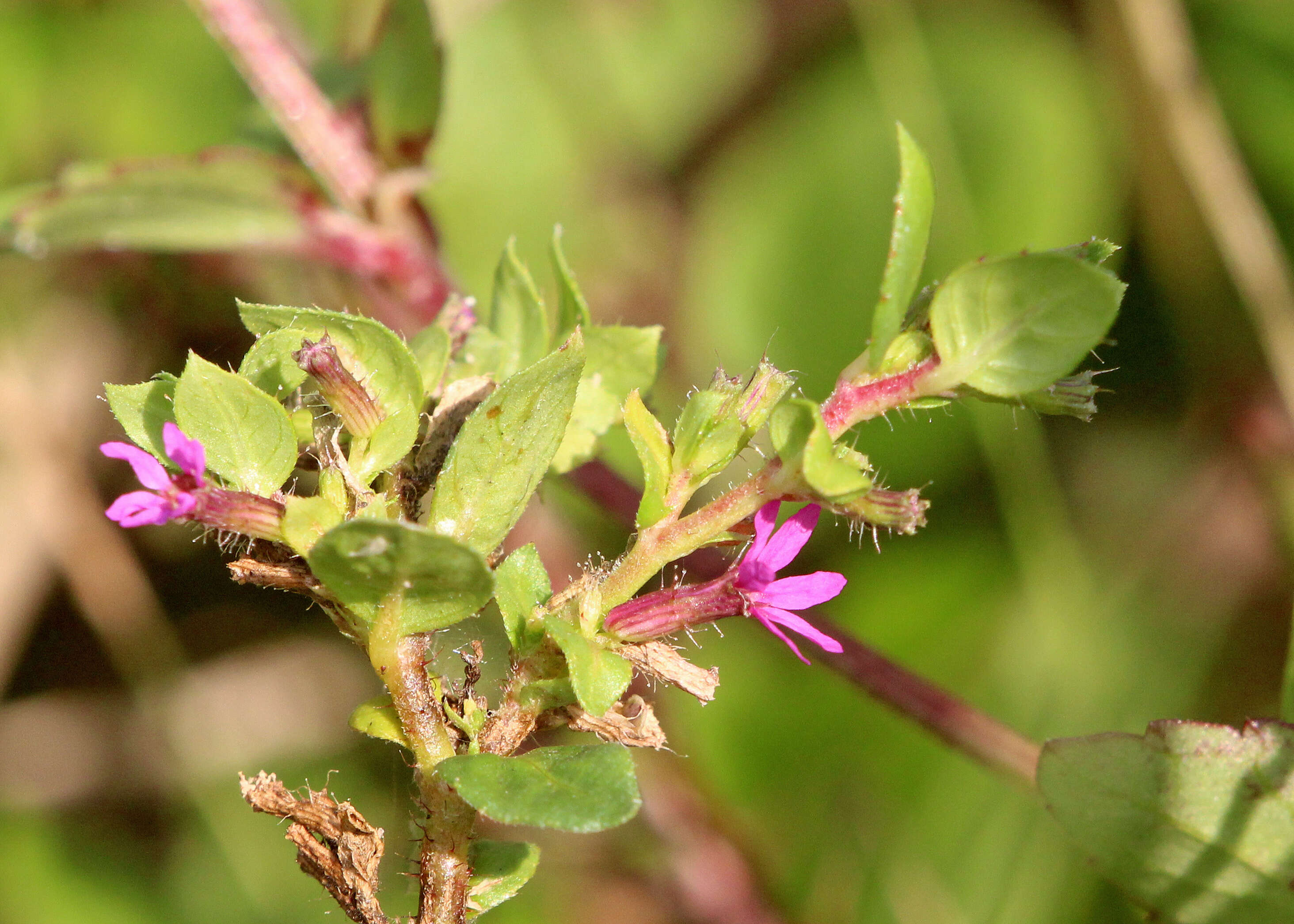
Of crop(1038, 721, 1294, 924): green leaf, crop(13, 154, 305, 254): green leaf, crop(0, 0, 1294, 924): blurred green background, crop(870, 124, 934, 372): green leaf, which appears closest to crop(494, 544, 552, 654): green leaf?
crop(870, 124, 934, 372): green leaf

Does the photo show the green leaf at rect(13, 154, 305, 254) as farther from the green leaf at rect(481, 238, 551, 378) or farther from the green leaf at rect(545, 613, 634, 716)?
the green leaf at rect(545, 613, 634, 716)

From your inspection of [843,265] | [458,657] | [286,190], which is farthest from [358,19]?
[458,657]

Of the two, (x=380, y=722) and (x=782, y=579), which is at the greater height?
(x=782, y=579)

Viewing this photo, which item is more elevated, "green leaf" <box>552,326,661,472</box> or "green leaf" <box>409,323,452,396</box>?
"green leaf" <box>409,323,452,396</box>

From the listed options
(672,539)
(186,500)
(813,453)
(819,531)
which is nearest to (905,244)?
(813,453)

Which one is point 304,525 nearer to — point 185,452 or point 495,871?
point 185,452

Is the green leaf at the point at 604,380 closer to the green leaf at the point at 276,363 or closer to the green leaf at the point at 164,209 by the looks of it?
the green leaf at the point at 276,363
